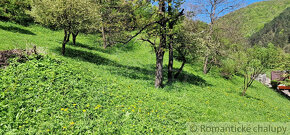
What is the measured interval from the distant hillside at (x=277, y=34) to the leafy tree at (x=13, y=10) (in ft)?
455

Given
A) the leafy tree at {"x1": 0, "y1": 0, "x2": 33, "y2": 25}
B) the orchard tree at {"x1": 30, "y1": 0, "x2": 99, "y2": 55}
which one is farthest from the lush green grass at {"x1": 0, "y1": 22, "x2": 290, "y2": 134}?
the leafy tree at {"x1": 0, "y1": 0, "x2": 33, "y2": 25}

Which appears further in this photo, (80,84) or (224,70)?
(224,70)

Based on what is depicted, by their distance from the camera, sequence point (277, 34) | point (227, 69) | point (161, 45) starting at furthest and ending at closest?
point (277, 34) < point (227, 69) < point (161, 45)

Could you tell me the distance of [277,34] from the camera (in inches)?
5236

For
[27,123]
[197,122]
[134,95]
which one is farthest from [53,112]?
[197,122]

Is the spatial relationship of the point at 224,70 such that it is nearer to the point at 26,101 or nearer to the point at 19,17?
the point at 26,101

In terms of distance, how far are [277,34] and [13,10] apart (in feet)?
564

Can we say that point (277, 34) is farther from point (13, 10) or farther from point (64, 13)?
point (13, 10)

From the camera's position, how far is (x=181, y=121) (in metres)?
7.58

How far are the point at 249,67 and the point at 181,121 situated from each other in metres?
13.9

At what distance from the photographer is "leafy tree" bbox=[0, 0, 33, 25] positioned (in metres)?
23.2

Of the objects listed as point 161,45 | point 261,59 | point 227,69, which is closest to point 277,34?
point 227,69

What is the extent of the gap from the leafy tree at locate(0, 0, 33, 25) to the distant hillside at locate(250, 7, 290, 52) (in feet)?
455

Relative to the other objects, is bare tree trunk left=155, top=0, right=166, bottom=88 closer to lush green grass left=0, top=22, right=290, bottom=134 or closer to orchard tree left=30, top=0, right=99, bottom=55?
lush green grass left=0, top=22, right=290, bottom=134
